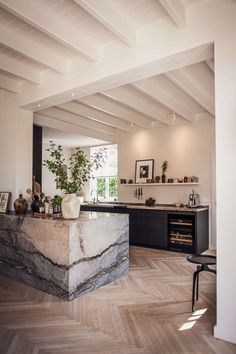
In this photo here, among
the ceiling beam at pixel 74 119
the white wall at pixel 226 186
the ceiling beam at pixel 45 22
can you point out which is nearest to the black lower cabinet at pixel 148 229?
the ceiling beam at pixel 74 119

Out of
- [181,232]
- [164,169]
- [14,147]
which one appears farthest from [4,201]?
[164,169]

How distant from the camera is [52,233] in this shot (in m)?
3.20

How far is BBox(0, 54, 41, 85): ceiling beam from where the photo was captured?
3.42 meters

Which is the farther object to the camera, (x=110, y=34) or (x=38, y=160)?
(x=38, y=160)

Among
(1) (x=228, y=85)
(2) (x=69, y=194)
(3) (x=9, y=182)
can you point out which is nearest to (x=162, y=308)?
(2) (x=69, y=194)

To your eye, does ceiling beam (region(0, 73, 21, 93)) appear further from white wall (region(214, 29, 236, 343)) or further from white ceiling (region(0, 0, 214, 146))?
white wall (region(214, 29, 236, 343))

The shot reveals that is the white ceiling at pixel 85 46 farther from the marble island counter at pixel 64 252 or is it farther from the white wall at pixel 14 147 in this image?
the marble island counter at pixel 64 252

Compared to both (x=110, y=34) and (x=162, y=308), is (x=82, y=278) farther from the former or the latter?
(x=110, y=34)

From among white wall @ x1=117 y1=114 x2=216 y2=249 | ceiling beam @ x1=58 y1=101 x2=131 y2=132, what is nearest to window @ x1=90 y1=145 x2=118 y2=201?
white wall @ x1=117 y1=114 x2=216 y2=249

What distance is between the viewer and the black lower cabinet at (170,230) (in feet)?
17.0

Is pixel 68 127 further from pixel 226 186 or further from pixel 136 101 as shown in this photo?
pixel 226 186

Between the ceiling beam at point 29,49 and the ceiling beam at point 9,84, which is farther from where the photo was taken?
the ceiling beam at point 9,84

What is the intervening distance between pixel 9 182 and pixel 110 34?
283cm

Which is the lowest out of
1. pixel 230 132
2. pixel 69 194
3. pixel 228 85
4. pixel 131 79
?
pixel 69 194
